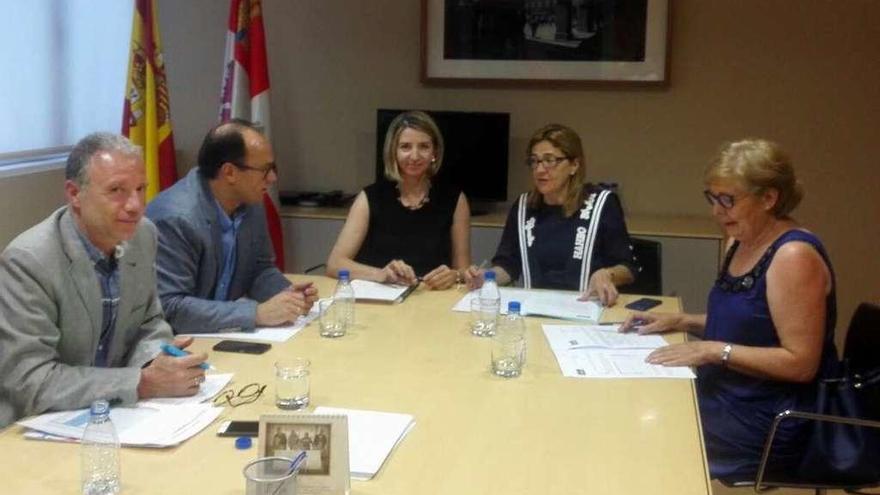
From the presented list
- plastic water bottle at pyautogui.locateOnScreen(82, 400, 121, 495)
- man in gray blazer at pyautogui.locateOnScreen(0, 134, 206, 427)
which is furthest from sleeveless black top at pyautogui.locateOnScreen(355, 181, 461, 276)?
plastic water bottle at pyautogui.locateOnScreen(82, 400, 121, 495)

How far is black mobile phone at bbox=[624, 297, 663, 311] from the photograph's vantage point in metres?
2.91

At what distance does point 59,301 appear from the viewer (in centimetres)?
196

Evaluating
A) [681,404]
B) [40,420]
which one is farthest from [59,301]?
[681,404]

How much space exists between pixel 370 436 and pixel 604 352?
33.4 inches

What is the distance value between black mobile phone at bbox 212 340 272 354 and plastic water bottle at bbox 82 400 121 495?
712 mm

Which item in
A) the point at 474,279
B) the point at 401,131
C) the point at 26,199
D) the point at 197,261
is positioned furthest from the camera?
the point at 26,199

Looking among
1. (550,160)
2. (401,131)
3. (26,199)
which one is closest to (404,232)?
(401,131)

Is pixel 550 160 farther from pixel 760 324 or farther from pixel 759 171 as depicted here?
pixel 760 324

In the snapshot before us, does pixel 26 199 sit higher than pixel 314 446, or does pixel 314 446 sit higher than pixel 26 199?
pixel 26 199

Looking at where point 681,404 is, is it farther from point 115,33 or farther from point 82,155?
point 115,33

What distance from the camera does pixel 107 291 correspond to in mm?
2145

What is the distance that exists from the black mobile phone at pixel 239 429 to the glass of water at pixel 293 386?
15 centimetres

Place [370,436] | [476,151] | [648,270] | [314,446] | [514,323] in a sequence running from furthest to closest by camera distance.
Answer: [476,151] → [648,270] → [514,323] → [370,436] → [314,446]

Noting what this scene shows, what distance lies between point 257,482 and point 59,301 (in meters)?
0.80
